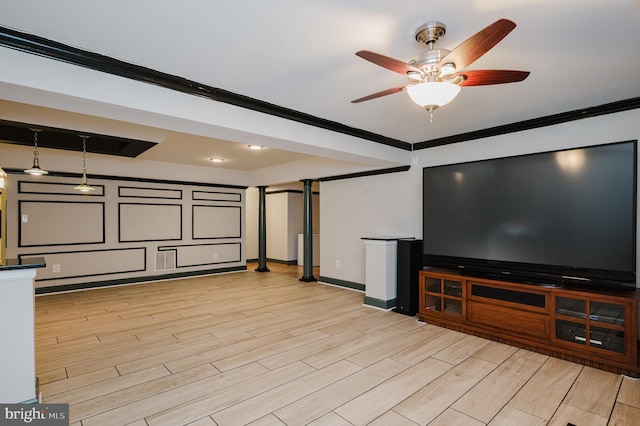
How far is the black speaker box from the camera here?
4156mm

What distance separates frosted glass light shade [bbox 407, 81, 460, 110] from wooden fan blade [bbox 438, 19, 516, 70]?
122 mm

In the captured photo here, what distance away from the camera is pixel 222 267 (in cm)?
735

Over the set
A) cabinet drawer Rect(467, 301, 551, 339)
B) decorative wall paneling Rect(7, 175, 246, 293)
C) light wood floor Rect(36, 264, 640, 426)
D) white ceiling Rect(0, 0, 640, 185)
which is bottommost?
light wood floor Rect(36, 264, 640, 426)

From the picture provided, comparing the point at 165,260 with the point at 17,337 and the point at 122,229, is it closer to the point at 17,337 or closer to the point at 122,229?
the point at 122,229

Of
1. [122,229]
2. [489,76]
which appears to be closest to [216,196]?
[122,229]

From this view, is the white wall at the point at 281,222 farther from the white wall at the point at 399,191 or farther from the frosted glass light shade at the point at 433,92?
the frosted glass light shade at the point at 433,92

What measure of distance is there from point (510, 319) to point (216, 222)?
6.00 meters

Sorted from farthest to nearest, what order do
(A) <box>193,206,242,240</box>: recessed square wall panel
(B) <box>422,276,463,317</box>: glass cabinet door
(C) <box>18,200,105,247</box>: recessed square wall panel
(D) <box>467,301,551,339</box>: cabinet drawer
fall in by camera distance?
(A) <box>193,206,242,240</box>: recessed square wall panel → (C) <box>18,200,105,247</box>: recessed square wall panel → (B) <box>422,276,463,317</box>: glass cabinet door → (D) <box>467,301,551,339</box>: cabinet drawer

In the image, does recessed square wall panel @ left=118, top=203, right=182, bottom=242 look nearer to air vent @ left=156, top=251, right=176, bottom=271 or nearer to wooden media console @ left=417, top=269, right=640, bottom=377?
air vent @ left=156, top=251, right=176, bottom=271

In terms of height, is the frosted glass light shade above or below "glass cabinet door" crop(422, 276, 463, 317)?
above

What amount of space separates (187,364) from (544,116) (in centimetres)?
429

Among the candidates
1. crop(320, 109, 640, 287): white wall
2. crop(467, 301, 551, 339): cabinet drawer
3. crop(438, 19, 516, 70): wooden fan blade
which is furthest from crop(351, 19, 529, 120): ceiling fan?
crop(467, 301, 551, 339): cabinet drawer

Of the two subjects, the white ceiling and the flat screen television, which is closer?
the white ceiling

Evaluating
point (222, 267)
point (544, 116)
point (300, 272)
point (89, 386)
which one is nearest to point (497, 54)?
point (544, 116)
